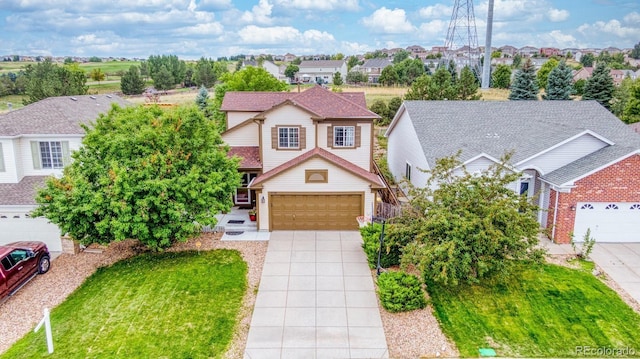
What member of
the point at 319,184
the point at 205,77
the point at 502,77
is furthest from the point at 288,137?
the point at 205,77

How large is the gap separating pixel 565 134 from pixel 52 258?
882 inches

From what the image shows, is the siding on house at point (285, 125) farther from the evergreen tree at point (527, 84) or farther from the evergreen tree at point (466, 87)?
the evergreen tree at point (527, 84)

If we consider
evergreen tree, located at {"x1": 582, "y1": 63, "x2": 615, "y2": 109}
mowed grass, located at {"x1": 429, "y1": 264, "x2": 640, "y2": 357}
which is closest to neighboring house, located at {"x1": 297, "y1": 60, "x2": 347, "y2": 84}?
evergreen tree, located at {"x1": 582, "y1": 63, "x2": 615, "y2": 109}

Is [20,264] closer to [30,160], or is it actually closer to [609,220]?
[30,160]

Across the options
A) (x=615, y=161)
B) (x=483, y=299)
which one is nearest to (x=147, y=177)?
(x=483, y=299)

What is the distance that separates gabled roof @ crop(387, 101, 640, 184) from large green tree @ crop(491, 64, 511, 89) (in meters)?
50.1

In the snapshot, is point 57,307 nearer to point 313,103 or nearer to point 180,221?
point 180,221

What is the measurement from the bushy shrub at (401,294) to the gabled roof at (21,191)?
1347cm

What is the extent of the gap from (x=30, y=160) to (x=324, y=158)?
12598mm

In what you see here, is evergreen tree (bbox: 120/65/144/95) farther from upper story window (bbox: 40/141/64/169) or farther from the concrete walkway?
the concrete walkway

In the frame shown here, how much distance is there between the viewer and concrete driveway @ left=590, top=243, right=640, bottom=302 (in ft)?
46.8

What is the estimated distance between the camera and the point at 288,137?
2030 cm

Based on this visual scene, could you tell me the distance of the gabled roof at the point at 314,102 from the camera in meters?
→ 20.4

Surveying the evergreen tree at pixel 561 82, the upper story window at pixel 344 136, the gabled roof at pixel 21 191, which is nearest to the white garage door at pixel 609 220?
the upper story window at pixel 344 136
